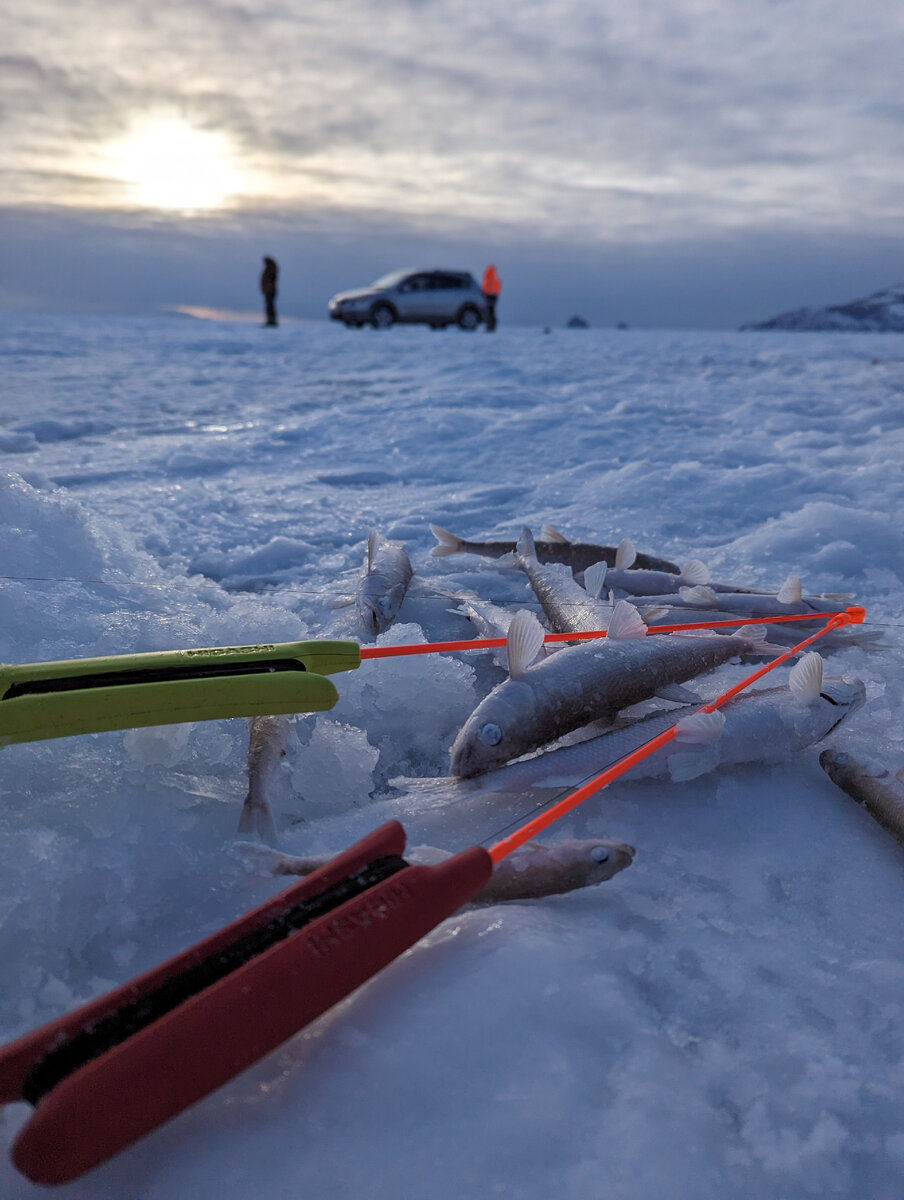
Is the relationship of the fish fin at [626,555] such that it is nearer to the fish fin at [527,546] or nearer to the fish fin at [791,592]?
the fish fin at [527,546]

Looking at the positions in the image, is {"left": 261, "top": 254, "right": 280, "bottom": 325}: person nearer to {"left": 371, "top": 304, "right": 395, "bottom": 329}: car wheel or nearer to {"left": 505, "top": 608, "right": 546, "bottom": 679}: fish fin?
{"left": 371, "top": 304, "right": 395, "bottom": 329}: car wheel

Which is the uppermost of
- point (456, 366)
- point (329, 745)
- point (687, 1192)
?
point (456, 366)

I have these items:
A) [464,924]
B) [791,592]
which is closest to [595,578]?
[791,592]

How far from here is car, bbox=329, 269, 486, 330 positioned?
80.4 feet

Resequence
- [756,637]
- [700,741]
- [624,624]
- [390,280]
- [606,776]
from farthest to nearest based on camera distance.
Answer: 1. [390,280]
2. [756,637]
3. [624,624]
4. [700,741]
5. [606,776]

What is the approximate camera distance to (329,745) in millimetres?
2670

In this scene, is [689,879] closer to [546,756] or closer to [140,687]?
[546,756]

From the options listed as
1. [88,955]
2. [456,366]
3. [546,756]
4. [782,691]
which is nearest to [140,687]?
[88,955]

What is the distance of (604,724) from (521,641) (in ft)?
1.50

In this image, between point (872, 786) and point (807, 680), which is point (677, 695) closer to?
point (807, 680)

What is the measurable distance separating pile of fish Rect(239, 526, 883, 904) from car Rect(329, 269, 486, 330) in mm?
22997

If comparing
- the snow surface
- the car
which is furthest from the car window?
the snow surface

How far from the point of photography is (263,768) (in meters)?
2.38

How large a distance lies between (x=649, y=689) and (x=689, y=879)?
962 millimetres
